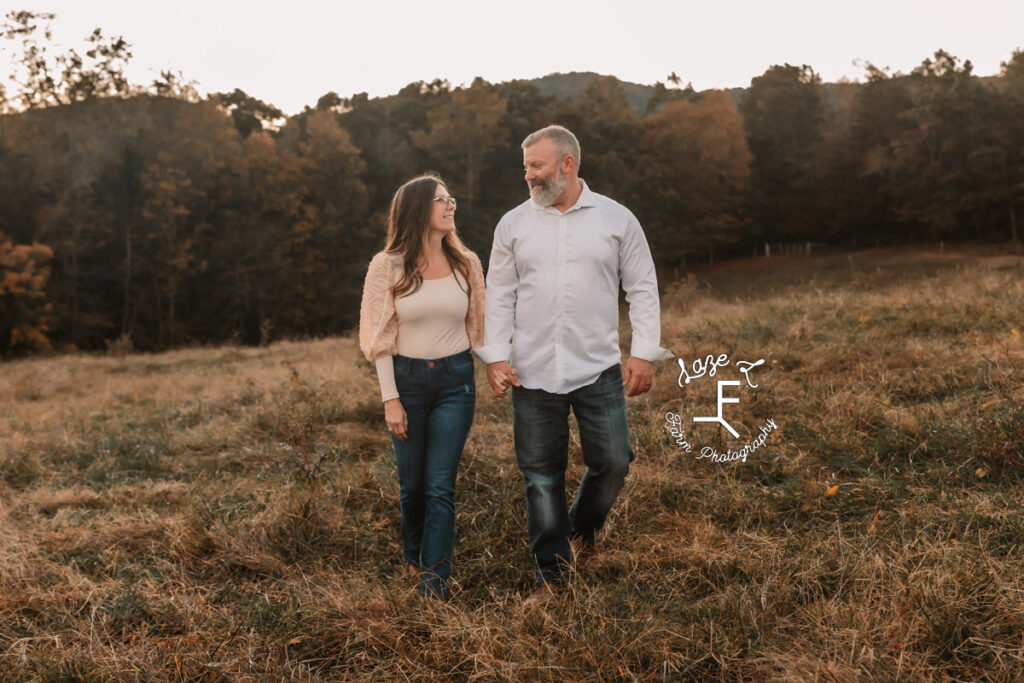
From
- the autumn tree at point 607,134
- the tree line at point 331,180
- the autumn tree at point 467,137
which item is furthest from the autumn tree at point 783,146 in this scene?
the autumn tree at point 467,137

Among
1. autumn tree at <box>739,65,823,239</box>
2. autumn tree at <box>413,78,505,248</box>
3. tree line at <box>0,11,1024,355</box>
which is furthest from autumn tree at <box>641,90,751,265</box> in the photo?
autumn tree at <box>413,78,505,248</box>

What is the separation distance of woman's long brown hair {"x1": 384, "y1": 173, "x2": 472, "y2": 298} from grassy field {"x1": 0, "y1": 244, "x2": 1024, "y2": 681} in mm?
1379

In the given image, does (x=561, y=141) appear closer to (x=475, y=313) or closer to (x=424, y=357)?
(x=475, y=313)

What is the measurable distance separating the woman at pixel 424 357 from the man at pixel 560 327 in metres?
0.19

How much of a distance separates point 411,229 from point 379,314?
43cm

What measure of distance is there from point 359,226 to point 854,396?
35218mm

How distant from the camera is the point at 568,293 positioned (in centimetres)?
330

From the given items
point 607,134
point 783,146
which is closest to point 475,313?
point 607,134

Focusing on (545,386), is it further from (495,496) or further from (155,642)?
(155,642)

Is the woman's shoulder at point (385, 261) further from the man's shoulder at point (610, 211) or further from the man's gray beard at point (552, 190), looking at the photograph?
the man's shoulder at point (610, 211)

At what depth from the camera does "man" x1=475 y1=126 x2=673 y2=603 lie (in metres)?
3.30

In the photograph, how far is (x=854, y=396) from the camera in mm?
5449

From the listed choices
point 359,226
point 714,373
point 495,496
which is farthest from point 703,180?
point 495,496

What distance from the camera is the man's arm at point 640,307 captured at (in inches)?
128
